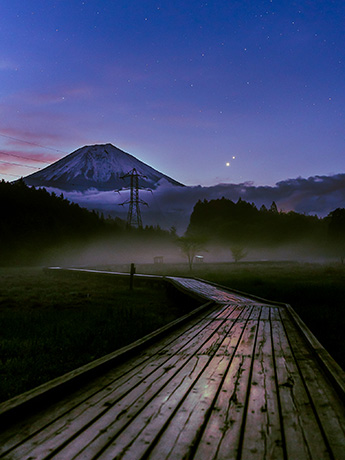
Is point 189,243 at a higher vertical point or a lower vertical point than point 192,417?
higher

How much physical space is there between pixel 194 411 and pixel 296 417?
905mm

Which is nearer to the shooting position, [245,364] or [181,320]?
[245,364]

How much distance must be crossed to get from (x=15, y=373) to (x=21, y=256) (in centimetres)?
6205

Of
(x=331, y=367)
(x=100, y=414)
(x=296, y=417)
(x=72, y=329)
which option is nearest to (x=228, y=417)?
(x=296, y=417)

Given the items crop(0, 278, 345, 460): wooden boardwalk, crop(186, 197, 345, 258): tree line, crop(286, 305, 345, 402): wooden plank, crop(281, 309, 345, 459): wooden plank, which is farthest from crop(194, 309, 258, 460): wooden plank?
crop(186, 197, 345, 258): tree line

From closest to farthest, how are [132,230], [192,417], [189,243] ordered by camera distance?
[192,417] → [189,243] → [132,230]

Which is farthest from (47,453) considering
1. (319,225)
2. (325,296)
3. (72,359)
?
(319,225)

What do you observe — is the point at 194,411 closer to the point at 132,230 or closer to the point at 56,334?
the point at 56,334

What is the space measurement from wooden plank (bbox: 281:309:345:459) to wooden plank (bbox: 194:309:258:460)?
67cm

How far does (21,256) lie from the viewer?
2411 inches

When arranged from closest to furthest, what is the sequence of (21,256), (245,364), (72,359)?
(245,364) < (72,359) < (21,256)

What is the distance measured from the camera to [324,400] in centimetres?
317

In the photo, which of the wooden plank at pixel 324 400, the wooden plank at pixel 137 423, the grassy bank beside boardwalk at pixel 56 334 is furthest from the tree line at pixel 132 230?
the wooden plank at pixel 137 423

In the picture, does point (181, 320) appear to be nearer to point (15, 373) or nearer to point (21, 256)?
point (15, 373)
